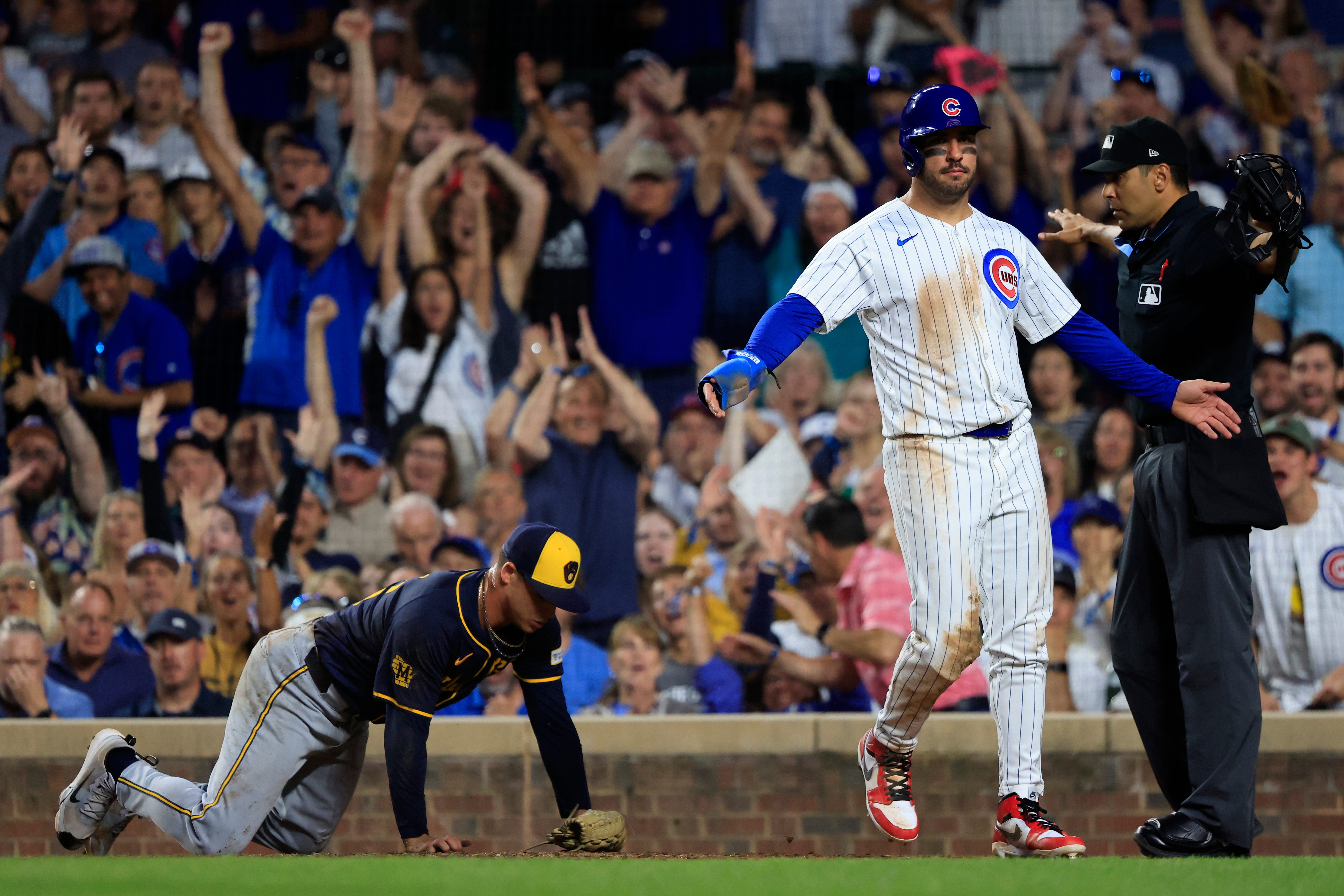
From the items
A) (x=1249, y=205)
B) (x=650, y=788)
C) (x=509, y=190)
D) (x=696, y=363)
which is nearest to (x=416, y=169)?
(x=509, y=190)

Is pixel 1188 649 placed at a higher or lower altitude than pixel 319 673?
higher

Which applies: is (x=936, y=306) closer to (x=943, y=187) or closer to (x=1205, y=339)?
(x=943, y=187)

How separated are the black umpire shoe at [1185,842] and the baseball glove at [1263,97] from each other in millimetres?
5049

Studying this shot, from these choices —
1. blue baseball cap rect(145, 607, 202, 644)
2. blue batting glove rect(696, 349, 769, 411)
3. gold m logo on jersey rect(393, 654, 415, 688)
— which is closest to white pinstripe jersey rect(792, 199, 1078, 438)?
blue batting glove rect(696, 349, 769, 411)

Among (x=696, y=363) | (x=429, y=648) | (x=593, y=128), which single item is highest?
(x=593, y=128)

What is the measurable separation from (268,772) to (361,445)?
10.7 feet

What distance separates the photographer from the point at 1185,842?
395cm

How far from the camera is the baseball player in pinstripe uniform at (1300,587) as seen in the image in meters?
6.78

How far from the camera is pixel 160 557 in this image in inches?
293

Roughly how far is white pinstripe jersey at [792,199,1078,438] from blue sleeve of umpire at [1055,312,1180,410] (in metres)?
0.05

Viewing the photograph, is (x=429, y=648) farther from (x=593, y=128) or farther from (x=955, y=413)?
(x=593, y=128)

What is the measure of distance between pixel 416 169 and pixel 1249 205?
17.4 ft

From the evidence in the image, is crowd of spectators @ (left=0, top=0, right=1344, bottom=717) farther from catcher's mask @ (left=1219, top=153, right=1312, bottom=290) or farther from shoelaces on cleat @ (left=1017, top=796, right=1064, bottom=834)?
catcher's mask @ (left=1219, top=153, right=1312, bottom=290)

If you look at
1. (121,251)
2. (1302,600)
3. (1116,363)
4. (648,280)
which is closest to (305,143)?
(121,251)
